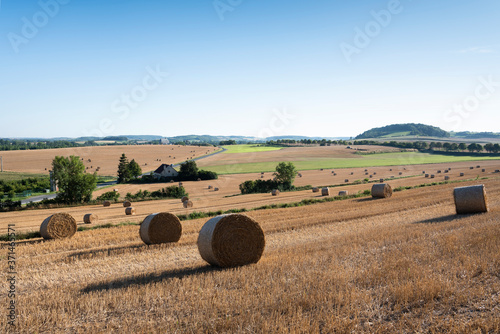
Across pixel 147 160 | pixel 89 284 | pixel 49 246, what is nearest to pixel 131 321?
pixel 89 284

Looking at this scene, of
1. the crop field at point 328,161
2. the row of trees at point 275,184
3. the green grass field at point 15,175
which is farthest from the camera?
the crop field at point 328,161

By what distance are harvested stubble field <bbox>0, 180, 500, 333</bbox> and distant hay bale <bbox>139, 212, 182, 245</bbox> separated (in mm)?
2228

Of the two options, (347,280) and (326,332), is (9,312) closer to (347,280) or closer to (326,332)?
(326,332)

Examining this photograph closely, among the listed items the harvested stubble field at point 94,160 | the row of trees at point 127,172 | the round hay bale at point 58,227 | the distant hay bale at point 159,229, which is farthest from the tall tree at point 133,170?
the distant hay bale at point 159,229

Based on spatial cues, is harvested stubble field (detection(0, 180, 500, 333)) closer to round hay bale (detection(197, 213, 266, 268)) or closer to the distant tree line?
round hay bale (detection(197, 213, 266, 268))

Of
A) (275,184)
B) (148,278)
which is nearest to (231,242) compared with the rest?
(148,278)

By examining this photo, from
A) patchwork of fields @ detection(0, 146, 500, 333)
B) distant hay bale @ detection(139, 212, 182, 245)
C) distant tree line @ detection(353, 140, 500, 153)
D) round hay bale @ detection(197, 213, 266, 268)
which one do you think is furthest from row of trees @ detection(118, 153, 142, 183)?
distant tree line @ detection(353, 140, 500, 153)

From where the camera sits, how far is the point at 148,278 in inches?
362

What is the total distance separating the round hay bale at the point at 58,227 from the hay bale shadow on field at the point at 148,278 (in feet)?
33.3

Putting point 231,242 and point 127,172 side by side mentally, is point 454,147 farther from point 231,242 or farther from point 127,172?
point 231,242

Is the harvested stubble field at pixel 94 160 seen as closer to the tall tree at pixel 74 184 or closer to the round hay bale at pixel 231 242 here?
the tall tree at pixel 74 184

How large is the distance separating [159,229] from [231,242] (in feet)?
19.5

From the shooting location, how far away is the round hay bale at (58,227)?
17.7m

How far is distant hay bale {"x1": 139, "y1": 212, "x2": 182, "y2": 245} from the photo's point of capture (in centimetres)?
1523
